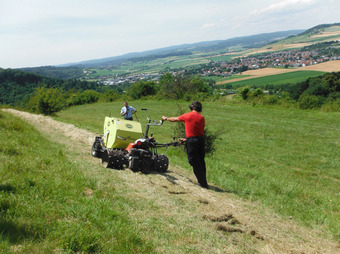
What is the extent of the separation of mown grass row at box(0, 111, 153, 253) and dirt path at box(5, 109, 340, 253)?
2.06ft

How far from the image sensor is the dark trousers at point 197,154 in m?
7.86

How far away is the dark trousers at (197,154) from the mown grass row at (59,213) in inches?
85.7

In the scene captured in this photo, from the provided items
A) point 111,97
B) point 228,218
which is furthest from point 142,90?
point 228,218

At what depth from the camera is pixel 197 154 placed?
8.03 meters

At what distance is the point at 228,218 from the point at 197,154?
2229mm

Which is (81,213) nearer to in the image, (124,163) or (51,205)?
(51,205)

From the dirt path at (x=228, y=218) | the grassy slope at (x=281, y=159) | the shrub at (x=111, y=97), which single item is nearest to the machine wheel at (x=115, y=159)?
the dirt path at (x=228, y=218)

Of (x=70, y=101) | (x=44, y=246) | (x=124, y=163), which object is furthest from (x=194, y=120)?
(x=70, y=101)

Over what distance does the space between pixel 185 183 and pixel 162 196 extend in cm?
165

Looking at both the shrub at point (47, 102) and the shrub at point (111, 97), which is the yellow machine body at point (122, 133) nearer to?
the shrub at point (47, 102)

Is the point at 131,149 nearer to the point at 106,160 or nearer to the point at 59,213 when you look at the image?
the point at 106,160

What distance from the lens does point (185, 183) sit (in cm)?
837

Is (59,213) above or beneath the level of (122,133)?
beneath

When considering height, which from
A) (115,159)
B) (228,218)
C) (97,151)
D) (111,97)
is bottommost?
(111,97)
